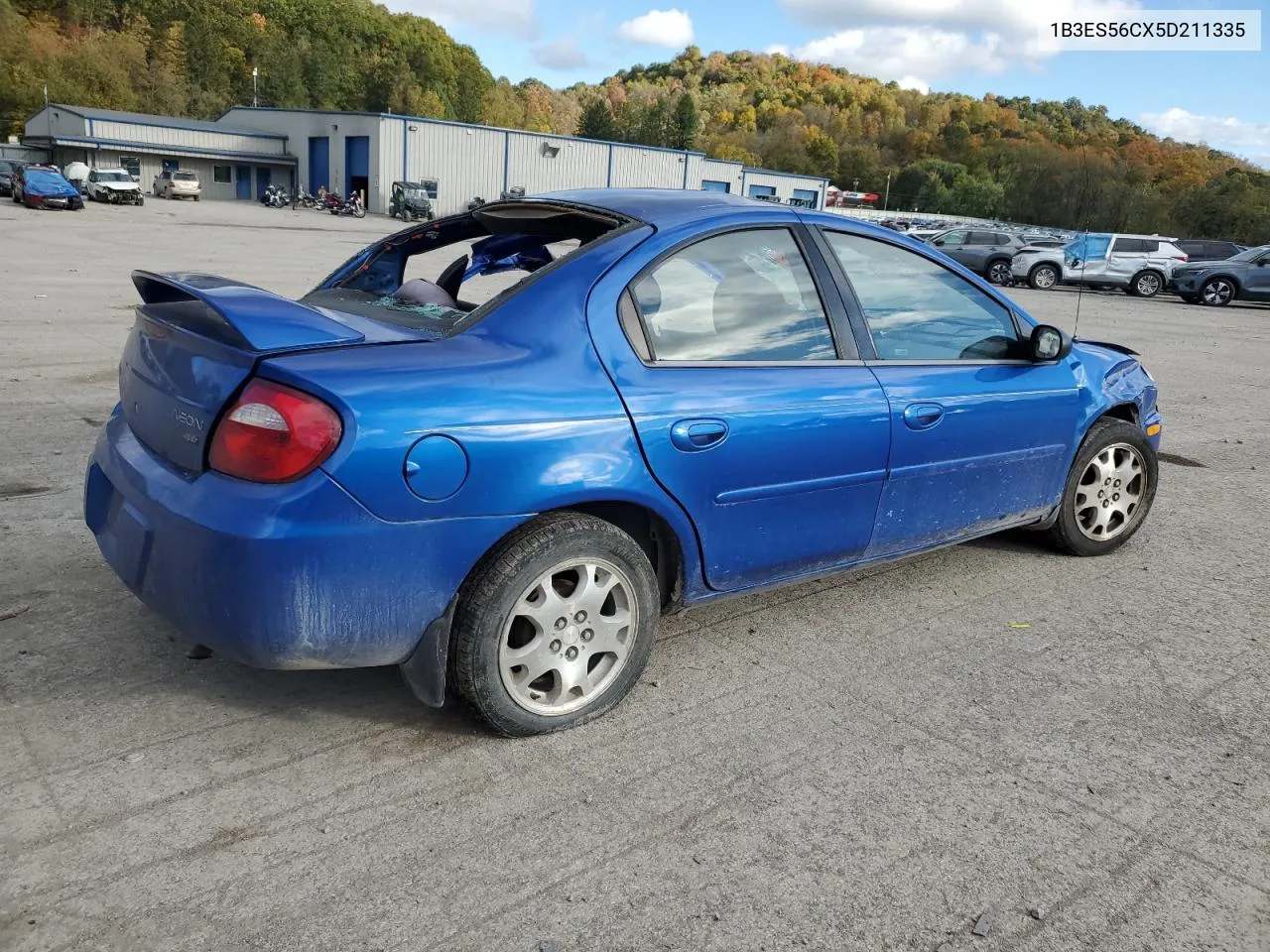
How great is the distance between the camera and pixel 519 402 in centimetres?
276

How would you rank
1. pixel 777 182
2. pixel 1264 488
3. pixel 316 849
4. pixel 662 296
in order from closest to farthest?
pixel 316 849, pixel 662 296, pixel 1264 488, pixel 777 182

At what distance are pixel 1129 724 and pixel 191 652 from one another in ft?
9.91

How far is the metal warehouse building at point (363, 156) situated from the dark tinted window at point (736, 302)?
A: 58.6 metres

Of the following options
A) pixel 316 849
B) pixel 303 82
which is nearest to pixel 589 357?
pixel 316 849

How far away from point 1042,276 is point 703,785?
28.5 metres

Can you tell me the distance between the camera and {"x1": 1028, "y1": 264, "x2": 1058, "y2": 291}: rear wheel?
28188mm

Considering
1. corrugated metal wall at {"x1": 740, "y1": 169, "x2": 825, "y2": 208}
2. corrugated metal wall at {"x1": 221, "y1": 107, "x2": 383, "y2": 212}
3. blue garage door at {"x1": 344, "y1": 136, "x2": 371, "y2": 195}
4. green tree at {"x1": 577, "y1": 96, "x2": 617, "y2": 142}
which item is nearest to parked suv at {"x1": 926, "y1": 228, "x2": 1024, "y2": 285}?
corrugated metal wall at {"x1": 221, "y1": 107, "x2": 383, "y2": 212}

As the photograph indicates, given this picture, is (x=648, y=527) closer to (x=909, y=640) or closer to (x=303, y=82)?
(x=909, y=640)

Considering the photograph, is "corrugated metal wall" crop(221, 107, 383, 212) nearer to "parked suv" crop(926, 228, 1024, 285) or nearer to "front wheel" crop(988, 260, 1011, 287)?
"parked suv" crop(926, 228, 1024, 285)

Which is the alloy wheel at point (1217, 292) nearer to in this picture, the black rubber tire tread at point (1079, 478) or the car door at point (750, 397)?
the black rubber tire tread at point (1079, 478)

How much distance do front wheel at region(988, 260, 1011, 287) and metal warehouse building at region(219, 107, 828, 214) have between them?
37.2 meters

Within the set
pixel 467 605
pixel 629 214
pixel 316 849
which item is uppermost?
pixel 629 214

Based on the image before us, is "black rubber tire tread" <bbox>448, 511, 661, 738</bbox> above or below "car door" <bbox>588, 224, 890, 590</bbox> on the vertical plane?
below

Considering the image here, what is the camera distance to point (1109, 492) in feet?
15.6
